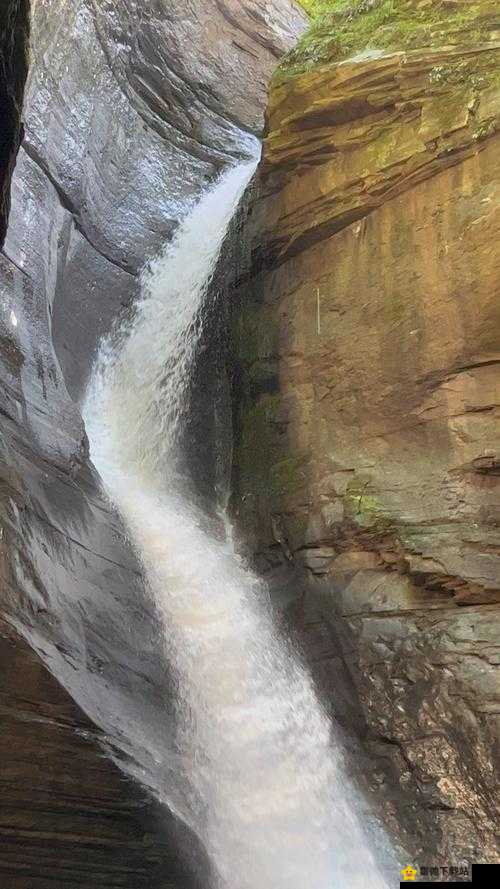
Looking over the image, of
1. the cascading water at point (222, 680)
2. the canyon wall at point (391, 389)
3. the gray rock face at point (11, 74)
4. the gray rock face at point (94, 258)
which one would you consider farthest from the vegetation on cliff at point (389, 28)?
the gray rock face at point (11, 74)

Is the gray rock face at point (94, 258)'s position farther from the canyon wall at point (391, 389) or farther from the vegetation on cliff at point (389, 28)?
the vegetation on cliff at point (389, 28)

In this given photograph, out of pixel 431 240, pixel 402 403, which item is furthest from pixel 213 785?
pixel 431 240

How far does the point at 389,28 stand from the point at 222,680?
25.9 feet

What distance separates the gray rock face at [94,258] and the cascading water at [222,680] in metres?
0.35

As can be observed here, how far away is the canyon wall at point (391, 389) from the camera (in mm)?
6852

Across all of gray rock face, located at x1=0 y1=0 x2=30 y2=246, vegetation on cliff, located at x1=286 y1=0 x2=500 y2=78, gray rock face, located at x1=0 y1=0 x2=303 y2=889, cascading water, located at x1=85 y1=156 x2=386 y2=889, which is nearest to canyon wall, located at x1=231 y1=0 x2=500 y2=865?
vegetation on cliff, located at x1=286 y1=0 x2=500 y2=78

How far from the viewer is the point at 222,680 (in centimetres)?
717

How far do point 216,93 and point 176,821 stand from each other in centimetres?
1445

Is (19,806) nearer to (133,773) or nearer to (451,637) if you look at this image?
(133,773)

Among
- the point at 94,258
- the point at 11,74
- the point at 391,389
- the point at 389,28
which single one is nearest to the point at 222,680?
the point at 391,389

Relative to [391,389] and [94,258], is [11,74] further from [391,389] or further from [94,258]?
[94,258]

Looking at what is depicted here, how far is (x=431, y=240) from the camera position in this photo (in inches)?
330

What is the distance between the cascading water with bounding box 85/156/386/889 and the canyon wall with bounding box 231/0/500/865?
43cm

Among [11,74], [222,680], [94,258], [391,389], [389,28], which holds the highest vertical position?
[389,28]
